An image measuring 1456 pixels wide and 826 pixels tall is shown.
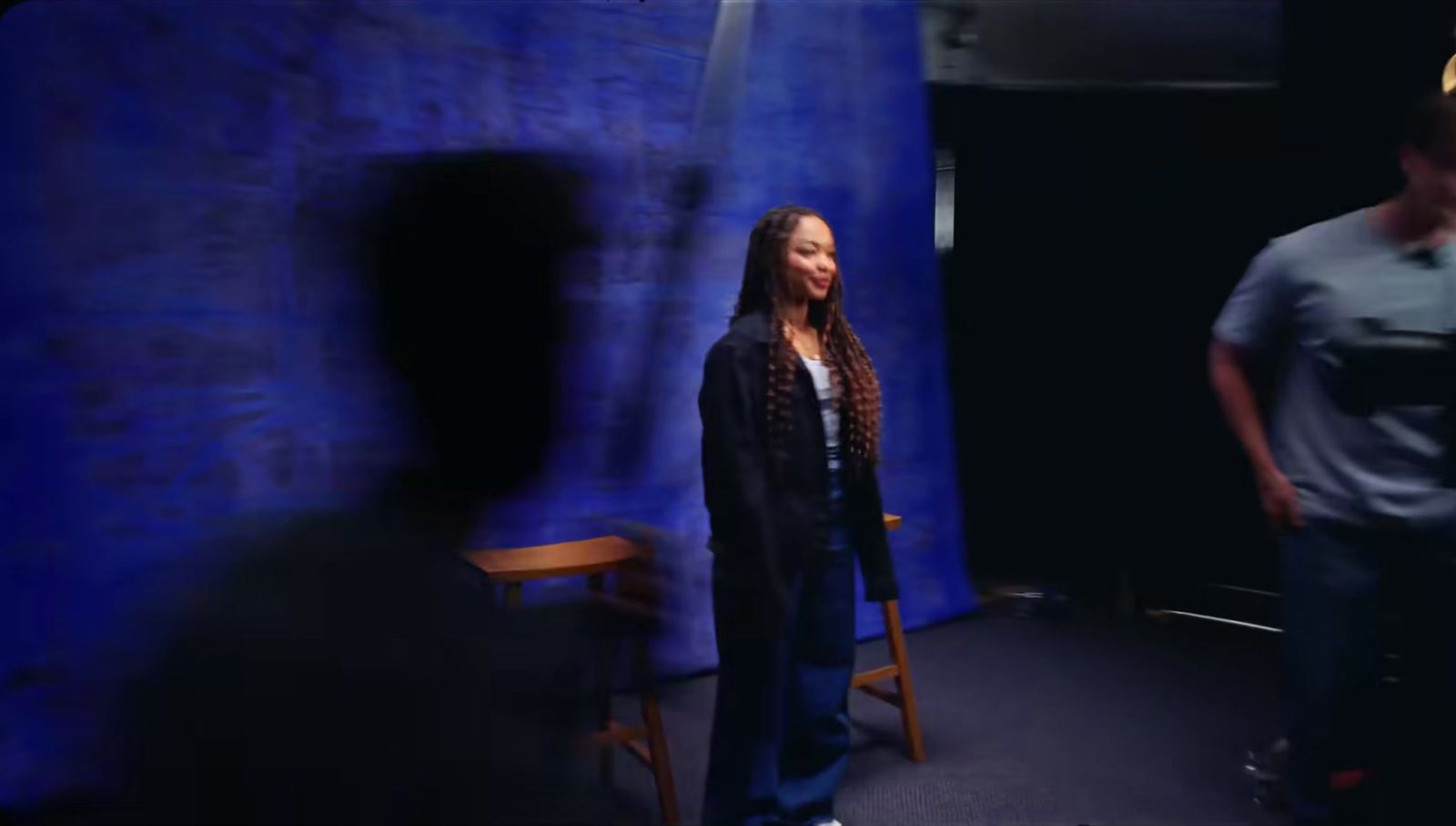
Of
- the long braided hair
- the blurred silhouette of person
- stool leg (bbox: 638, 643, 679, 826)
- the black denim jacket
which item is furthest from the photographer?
stool leg (bbox: 638, 643, 679, 826)

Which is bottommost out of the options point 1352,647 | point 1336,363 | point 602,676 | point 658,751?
point 658,751

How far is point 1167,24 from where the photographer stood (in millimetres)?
3729

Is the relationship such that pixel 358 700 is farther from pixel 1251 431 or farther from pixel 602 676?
pixel 1251 431

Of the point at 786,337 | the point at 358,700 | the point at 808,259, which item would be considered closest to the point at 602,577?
the point at 786,337

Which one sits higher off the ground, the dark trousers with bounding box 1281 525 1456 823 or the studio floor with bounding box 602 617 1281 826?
the dark trousers with bounding box 1281 525 1456 823

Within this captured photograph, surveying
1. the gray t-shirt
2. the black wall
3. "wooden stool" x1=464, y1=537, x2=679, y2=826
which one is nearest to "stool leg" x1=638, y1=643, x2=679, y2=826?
"wooden stool" x1=464, y1=537, x2=679, y2=826

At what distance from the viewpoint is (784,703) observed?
213 cm

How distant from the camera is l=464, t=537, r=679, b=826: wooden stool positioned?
7.22ft

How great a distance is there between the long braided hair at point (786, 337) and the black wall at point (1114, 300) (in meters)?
1.81

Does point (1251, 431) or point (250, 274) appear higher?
point (250, 274)

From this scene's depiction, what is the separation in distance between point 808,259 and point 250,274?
4.83 ft

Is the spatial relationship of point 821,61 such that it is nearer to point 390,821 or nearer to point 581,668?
point 581,668

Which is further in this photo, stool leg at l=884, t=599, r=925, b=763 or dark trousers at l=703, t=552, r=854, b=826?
stool leg at l=884, t=599, r=925, b=763

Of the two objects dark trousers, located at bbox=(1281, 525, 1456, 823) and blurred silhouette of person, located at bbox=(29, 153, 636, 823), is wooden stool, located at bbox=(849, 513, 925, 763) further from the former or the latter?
dark trousers, located at bbox=(1281, 525, 1456, 823)
